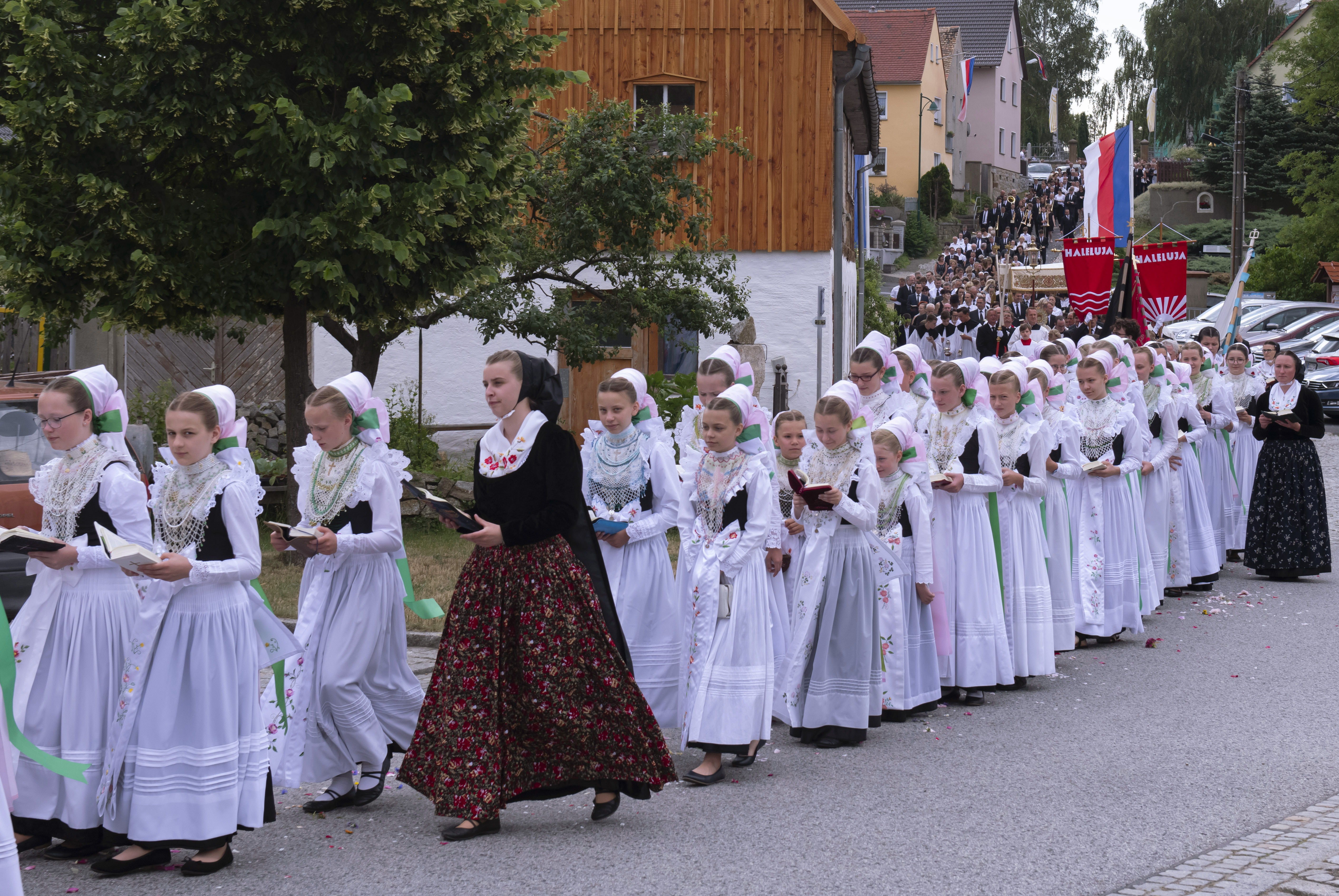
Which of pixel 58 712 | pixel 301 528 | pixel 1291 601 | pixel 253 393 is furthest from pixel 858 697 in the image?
pixel 253 393

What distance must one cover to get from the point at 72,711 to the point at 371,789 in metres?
1.34

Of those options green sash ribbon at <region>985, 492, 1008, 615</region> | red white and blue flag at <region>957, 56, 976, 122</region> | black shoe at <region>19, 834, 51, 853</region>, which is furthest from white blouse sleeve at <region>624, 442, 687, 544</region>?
red white and blue flag at <region>957, 56, 976, 122</region>

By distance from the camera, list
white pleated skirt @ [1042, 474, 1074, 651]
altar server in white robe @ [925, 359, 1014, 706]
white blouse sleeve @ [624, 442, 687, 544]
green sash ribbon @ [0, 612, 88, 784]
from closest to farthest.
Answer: green sash ribbon @ [0, 612, 88, 784] < white blouse sleeve @ [624, 442, 687, 544] < altar server in white robe @ [925, 359, 1014, 706] < white pleated skirt @ [1042, 474, 1074, 651]

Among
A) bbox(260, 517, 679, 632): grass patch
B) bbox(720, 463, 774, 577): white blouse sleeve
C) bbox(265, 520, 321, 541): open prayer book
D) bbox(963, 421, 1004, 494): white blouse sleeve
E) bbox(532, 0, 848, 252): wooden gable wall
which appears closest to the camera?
bbox(265, 520, 321, 541): open prayer book

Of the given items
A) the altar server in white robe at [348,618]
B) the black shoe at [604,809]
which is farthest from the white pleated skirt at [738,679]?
the altar server in white robe at [348,618]

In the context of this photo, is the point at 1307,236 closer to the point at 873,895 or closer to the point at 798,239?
the point at 798,239

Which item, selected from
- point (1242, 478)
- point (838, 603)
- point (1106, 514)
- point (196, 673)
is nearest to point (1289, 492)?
point (1242, 478)

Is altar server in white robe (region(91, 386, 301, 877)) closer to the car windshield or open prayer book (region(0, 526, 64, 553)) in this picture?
open prayer book (region(0, 526, 64, 553))

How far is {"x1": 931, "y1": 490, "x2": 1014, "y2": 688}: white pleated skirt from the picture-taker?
28.3ft

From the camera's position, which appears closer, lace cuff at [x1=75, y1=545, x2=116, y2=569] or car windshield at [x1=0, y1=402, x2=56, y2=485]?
lace cuff at [x1=75, y1=545, x2=116, y2=569]

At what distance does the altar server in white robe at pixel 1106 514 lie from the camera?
1039 centimetres

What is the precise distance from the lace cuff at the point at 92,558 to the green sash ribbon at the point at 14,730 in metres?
0.46

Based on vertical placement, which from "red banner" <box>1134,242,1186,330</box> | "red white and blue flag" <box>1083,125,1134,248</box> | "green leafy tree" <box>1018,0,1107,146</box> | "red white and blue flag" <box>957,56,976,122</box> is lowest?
"red banner" <box>1134,242,1186,330</box>

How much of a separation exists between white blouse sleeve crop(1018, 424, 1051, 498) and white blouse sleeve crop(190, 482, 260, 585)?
5.24 m
